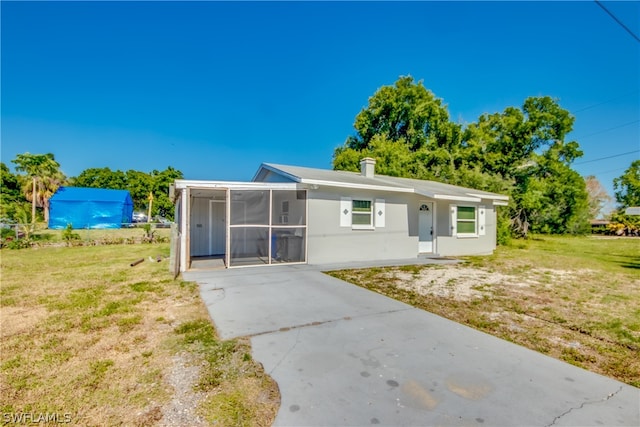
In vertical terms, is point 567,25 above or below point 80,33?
below

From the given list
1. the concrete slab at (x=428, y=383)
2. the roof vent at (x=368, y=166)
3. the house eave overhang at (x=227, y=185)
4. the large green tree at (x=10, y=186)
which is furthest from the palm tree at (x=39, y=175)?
the concrete slab at (x=428, y=383)

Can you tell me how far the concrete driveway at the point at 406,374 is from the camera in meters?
2.12

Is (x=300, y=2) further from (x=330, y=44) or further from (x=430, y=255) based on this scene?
(x=430, y=255)

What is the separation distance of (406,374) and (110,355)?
3.11 metres

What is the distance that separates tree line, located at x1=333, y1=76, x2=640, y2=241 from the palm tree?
2377cm

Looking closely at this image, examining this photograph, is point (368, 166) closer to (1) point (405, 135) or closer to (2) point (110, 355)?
(2) point (110, 355)

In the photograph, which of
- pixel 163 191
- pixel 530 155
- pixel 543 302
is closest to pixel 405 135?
pixel 530 155

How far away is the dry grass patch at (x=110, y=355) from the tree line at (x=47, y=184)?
13200 mm

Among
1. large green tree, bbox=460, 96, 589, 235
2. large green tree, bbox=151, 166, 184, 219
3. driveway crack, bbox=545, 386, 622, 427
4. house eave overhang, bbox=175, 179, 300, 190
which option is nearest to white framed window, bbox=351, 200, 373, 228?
house eave overhang, bbox=175, 179, 300, 190

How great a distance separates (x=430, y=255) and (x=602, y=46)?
1468 cm

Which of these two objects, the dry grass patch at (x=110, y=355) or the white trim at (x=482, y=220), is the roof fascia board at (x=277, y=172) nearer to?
the dry grass patch at (x=110, y=355)

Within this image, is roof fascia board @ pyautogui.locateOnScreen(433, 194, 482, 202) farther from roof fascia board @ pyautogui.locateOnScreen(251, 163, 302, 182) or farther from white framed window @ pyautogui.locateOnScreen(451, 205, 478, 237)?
roof fascia board @ pyautogui.locateOnScreen(251, 163, 302, 182)

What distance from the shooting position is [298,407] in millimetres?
2203

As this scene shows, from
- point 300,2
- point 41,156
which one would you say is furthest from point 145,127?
point 300,2
